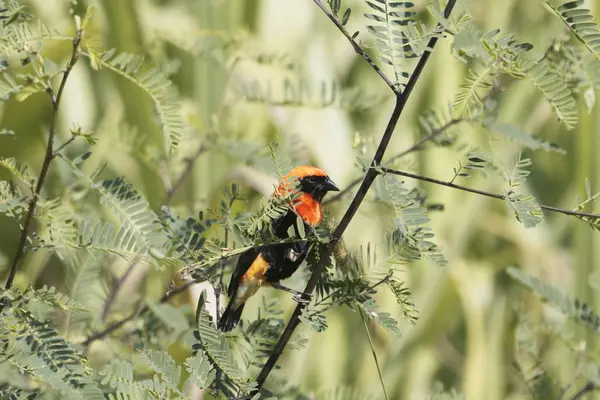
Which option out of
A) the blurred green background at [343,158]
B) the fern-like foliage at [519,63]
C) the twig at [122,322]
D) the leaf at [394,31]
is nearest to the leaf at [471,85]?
the fern-like foliage at [519,63]

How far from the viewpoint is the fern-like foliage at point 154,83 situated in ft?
3.24

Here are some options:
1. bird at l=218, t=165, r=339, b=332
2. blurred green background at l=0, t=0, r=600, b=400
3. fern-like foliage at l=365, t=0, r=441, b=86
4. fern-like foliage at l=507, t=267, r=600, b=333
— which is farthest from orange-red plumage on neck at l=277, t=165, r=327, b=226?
blurred green background at l=0, t=0, r=600, b=400

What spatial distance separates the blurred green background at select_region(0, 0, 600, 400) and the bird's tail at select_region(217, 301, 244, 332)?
634mm

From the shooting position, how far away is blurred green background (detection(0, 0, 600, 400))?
2.30m

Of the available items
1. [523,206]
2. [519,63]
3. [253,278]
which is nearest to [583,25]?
[519,63]

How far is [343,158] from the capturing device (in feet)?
9.71

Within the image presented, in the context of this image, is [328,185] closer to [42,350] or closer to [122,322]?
[122,322]

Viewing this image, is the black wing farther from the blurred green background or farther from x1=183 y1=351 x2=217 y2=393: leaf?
the blurred green background

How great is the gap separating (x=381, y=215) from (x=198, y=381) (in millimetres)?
2048

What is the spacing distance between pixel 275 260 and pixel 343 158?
1691 millimetres

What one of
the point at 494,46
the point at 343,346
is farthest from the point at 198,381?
the point at 343,346

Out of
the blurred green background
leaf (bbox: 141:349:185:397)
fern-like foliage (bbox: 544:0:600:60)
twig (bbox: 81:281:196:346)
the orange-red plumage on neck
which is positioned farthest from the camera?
the blurred green background

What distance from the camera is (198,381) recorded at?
0.88 metres

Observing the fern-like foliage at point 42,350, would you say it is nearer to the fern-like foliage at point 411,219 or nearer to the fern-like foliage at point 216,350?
the fern-like foliage at point 216,350
